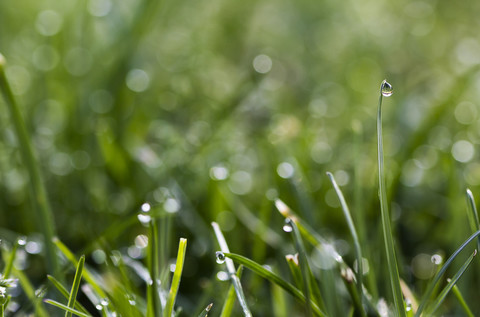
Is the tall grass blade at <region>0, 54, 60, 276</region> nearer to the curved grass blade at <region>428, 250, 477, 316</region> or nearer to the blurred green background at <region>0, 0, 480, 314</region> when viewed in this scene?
the blurred green background at <region>0, 0, 480, 314</region>

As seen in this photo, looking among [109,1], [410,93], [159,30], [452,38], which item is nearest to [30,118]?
[109,1]

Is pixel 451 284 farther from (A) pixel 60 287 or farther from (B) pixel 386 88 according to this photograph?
(A) pixel 60 287

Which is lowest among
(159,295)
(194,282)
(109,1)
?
(194,282)

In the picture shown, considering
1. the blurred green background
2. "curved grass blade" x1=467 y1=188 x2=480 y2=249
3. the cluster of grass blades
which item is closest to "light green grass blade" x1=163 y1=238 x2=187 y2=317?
the cluster of grass blades

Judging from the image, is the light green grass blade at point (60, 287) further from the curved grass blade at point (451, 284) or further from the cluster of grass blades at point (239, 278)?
the curved grass blade at point (451, 284)

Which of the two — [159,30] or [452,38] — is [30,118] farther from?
[452,38]

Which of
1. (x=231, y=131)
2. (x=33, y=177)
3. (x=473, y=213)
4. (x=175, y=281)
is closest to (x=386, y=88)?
(x=473, y=213)
